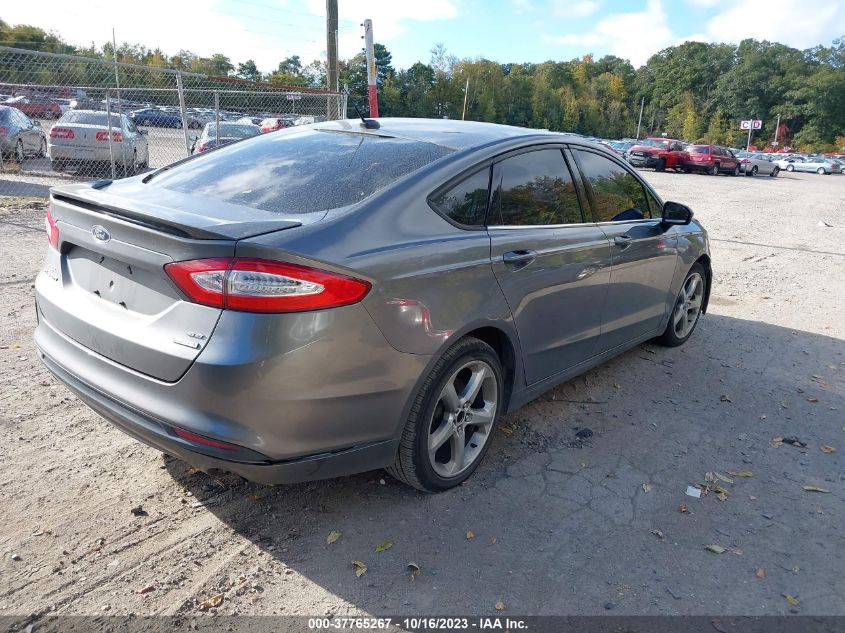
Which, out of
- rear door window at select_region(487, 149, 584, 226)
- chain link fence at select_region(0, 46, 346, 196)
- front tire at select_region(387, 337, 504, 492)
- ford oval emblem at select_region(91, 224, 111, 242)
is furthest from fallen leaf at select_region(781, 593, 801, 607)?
chain link fence at select_region(0, 46, 346, 196)

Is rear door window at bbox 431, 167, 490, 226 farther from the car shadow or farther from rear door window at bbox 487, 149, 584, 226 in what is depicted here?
the car shadow

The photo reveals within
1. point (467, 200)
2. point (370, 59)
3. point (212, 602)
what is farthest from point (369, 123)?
point (370, 59)

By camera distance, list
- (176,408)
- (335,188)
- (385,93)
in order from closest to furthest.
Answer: (176,408)
(335,188)
(385,93)

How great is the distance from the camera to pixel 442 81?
280ft

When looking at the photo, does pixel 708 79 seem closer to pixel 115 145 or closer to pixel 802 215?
pixel 802 215

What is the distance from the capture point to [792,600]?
2.57 m

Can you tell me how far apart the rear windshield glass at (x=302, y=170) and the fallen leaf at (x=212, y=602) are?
4.88 ft

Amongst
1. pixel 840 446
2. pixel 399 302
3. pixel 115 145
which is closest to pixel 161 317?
pixel 399 302

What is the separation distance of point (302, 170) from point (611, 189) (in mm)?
2137

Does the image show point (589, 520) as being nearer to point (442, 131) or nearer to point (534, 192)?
point (534, 192)

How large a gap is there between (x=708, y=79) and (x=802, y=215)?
11716 cm

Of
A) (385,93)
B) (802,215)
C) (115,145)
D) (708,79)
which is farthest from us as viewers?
(708,79)

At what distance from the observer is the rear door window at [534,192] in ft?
10.9

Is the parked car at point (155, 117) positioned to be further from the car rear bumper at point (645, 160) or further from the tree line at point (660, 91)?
the tree line at point (660, 91)
